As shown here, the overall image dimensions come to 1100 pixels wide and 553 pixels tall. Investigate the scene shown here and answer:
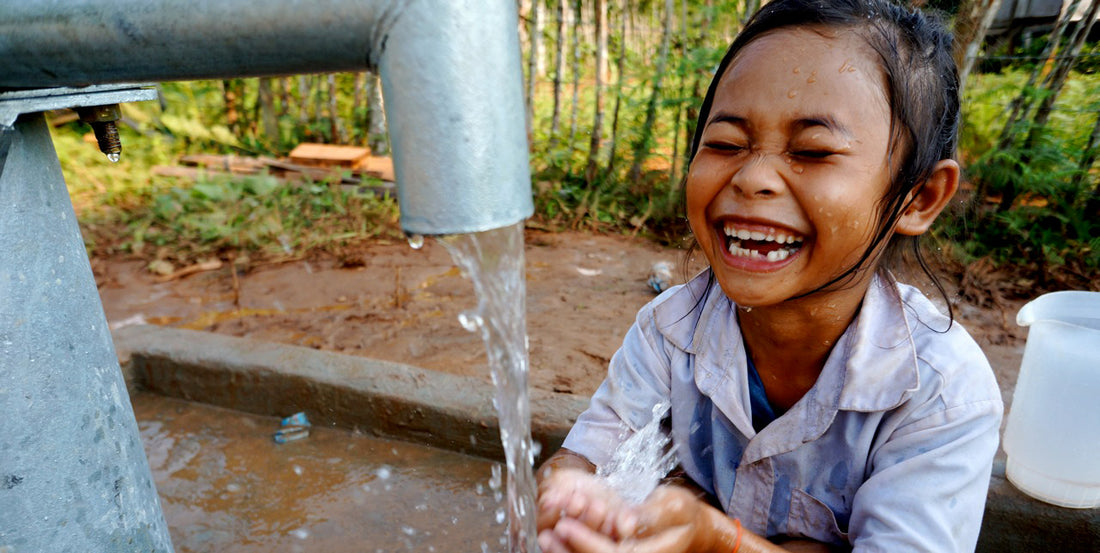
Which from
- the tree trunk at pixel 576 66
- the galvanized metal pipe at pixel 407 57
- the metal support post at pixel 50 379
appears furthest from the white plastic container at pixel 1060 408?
the tree trunk at pixel 576 66

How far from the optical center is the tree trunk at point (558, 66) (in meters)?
5.29

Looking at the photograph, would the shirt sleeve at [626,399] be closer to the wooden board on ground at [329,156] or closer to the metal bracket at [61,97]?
the metal bracket at [61,97]

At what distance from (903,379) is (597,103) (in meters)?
4.27

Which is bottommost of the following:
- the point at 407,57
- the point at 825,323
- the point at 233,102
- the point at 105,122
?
the point at 233,102

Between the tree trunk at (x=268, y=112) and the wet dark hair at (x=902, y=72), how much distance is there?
21.5 ft

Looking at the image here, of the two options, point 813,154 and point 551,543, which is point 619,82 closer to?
point 813,154

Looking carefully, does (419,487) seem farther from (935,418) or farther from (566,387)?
(935,418)

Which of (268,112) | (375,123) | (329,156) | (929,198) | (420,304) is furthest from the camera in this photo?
(268,112)

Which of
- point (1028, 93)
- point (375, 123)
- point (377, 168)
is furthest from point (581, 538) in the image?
point (375, 123)

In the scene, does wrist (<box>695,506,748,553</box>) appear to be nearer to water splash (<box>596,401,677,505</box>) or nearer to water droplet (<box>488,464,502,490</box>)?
water splash (<box>596,401,677,505</box>)

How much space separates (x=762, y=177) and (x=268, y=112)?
22.3 feet

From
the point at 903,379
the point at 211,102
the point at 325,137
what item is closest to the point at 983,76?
the point at 903,379

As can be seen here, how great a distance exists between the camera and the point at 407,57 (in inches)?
26.5

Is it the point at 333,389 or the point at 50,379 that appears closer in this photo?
the point at 50,379
